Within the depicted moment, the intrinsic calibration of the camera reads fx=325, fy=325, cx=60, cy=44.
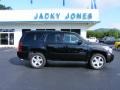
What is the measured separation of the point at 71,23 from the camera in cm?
4316

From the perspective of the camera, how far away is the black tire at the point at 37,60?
1547cm

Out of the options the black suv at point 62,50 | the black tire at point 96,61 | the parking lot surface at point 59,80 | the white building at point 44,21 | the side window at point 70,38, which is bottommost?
the parking lot surface at point 59,80

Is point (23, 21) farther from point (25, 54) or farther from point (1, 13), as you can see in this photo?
point (25, 54)

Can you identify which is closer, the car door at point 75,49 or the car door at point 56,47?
the car door at point 75,49

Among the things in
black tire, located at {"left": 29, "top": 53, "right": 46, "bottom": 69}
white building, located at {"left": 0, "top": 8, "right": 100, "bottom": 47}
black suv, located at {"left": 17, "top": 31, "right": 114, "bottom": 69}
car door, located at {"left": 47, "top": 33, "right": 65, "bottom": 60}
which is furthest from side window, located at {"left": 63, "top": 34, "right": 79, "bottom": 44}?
white building, located at {"left": 0, "top": 8, "right": 100, "bottom": 47}

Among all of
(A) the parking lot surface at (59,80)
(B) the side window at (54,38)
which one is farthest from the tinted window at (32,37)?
(A) the parking lot surface at (59,80)

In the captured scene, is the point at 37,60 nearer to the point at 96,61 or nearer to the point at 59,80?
the point at 96,61

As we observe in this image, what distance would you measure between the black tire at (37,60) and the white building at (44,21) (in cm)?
2696

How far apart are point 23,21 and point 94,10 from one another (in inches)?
375

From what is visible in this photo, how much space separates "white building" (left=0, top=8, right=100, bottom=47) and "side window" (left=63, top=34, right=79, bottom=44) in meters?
26.8

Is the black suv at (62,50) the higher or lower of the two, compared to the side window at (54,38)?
lower

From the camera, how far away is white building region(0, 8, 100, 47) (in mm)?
42469

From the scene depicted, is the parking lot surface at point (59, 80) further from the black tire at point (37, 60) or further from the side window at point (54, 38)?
the side window at point (54, 38)

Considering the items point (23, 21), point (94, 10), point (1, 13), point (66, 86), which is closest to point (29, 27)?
point (23, 21)
